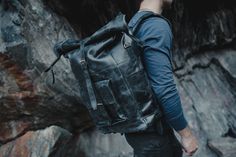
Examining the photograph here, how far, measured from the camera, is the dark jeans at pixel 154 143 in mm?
2373

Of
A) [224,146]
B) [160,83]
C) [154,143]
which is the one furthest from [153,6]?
[224,146]

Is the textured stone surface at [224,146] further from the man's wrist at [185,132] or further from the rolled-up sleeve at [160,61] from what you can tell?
the rolled-up sleeve at [160,61]

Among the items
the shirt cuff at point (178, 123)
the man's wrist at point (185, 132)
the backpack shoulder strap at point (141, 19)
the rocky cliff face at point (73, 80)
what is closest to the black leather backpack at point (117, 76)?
the backpack shoulder strap at point (141, 19)

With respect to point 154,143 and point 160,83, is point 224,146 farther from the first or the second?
point 160,83

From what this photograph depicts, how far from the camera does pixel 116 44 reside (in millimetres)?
2244

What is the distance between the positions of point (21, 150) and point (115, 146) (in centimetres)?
123

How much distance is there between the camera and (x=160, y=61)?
2172mm

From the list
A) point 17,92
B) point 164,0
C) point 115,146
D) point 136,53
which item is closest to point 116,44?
point 136,53

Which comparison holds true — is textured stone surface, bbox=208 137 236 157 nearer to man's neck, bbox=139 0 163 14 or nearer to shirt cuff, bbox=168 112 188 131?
shirt cuff, bbox=168 112 188 131

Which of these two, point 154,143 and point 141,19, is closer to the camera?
point 141,19

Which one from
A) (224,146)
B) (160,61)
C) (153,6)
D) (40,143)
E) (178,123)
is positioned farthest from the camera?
(224,146)

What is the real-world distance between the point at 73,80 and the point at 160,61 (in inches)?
84.2

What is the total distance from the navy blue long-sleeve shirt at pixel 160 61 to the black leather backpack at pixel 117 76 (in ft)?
0.15

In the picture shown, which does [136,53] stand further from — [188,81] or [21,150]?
[188,81]
